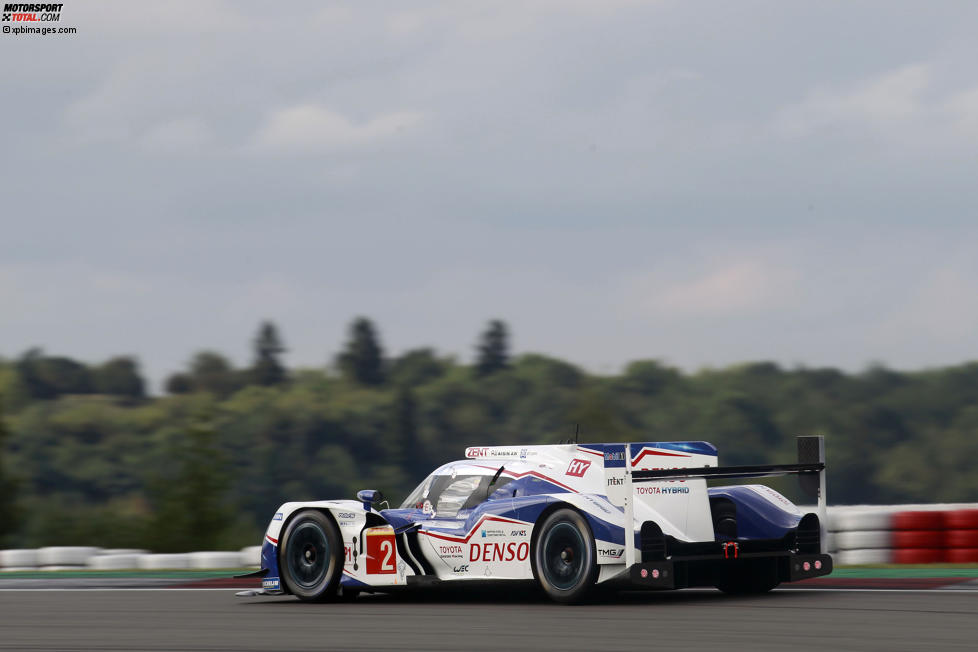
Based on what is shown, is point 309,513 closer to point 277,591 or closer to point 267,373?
point 277,591

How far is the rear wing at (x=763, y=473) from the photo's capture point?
10531 mm

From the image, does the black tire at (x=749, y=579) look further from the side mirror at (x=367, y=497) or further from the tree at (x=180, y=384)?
the tree at (x=180, y=384)

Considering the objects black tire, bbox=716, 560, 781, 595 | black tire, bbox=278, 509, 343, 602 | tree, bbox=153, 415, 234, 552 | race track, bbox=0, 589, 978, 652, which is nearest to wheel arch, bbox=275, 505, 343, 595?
black tire, bbox=278, 509, 343, 602

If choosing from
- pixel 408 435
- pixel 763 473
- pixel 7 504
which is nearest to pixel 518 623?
pixel 763 473

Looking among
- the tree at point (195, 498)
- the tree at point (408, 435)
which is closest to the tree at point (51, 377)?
the tree at point (408, 435)

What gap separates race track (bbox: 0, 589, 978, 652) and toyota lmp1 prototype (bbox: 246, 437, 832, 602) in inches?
10.3

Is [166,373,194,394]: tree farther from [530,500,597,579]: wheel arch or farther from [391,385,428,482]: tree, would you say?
[530,500,597,579]: wheel arch

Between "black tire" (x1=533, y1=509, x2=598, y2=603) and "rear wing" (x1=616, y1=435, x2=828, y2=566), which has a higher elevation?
"rear wing" (x1=616, y1=435, x2=828, y2=566)

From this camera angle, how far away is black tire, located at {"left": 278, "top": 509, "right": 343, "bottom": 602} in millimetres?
12305

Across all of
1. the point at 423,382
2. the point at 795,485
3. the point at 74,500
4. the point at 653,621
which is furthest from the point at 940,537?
the point at 423,382

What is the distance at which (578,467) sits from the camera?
37.1 ft

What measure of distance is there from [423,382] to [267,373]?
57.4 feet

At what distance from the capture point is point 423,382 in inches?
5044

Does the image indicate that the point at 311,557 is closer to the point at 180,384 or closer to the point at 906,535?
the point at 906,535
